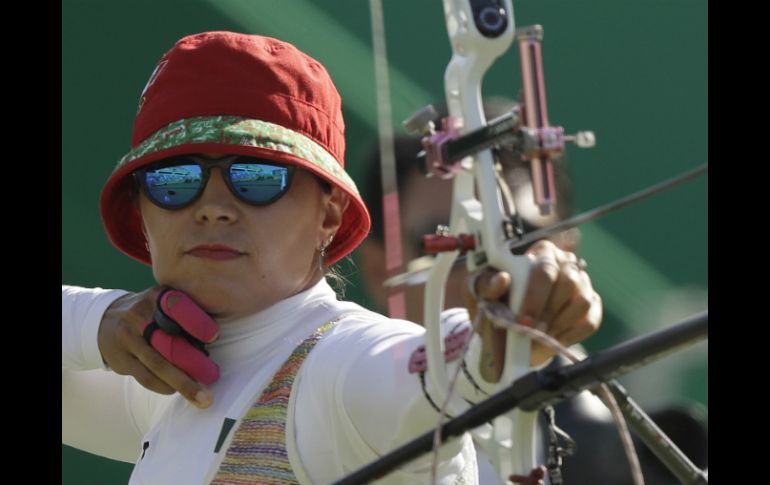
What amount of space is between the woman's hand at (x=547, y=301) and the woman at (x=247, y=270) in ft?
1.01

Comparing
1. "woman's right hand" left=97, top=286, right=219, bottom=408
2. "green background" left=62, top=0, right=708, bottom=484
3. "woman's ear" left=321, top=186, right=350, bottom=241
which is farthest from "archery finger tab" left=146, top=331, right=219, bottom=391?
"green background" left=62, top=0, right=708, bottom=484

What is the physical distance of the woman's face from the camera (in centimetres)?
179

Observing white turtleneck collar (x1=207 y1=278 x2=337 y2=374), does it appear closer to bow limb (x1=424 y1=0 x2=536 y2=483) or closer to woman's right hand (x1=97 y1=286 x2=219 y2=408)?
woman's right hand (x1=97 y1=286 x2=219 y2=408)

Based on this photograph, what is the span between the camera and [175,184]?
1825 millimetres

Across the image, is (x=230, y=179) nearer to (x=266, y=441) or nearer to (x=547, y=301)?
(x=266, y=441)

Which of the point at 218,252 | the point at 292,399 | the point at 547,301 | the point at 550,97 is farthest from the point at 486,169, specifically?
the point at 550,97

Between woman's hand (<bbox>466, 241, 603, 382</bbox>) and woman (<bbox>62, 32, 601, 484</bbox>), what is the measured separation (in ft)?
1.01

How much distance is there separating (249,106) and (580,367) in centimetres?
82

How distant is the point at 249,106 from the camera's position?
184 cm

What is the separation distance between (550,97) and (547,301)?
2.07m

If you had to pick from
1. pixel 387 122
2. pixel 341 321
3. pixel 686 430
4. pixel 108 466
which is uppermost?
pixel 387 122

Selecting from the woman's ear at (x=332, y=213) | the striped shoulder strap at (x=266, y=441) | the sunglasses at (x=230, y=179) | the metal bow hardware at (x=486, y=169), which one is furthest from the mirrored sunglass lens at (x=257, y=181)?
the metal bow hardware at (x=486, y=169)
